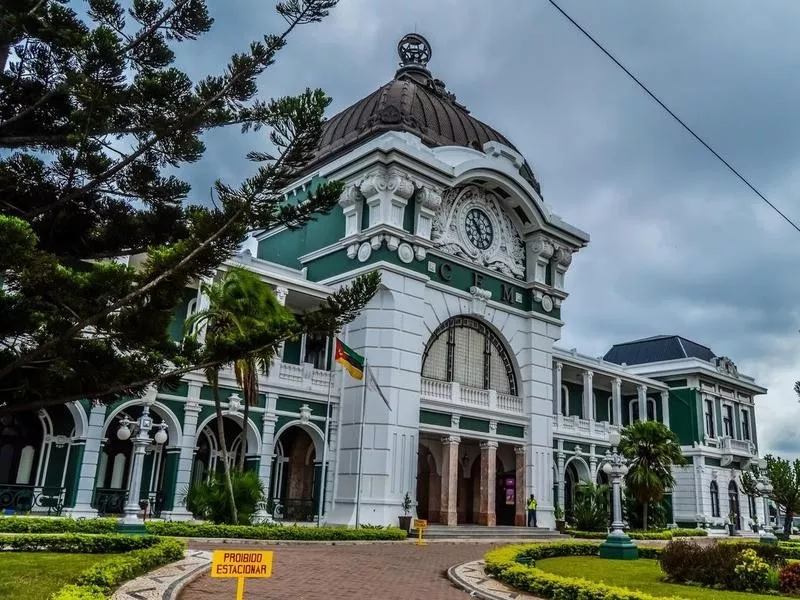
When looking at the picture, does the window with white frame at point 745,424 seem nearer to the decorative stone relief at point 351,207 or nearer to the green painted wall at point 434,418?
the green painted wall at point 434,418

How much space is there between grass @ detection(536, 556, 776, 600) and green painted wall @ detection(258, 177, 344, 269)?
15897 millimetres

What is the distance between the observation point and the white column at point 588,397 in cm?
3784

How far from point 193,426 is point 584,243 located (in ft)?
67.3

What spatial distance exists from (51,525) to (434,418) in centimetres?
1481

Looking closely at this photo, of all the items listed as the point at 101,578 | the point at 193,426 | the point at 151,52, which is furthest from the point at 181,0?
the point at 193,426

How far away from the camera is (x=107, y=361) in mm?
8180

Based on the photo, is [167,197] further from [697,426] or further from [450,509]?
[697,426]

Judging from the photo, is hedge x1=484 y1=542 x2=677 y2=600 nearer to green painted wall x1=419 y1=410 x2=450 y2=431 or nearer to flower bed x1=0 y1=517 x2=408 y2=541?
flower bed x1=0 y1=517 x2=408 y2=541

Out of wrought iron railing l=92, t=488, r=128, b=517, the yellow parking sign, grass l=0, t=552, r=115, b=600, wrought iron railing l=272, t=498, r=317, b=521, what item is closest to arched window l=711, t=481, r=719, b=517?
wrought iron railing l=272, t=498, r=317, b=521

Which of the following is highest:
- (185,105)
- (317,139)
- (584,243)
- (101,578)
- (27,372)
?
(584,243)

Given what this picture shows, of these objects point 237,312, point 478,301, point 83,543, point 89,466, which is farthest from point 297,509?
point 83,543

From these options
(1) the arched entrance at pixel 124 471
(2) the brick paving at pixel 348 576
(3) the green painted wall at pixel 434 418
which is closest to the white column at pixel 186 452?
(1) the arched entrance at pixel 124 471

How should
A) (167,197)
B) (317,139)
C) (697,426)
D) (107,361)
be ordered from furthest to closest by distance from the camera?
(697,426) → (167,197) → (107,361) → (317,139)

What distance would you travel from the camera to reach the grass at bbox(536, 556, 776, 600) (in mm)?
12438
